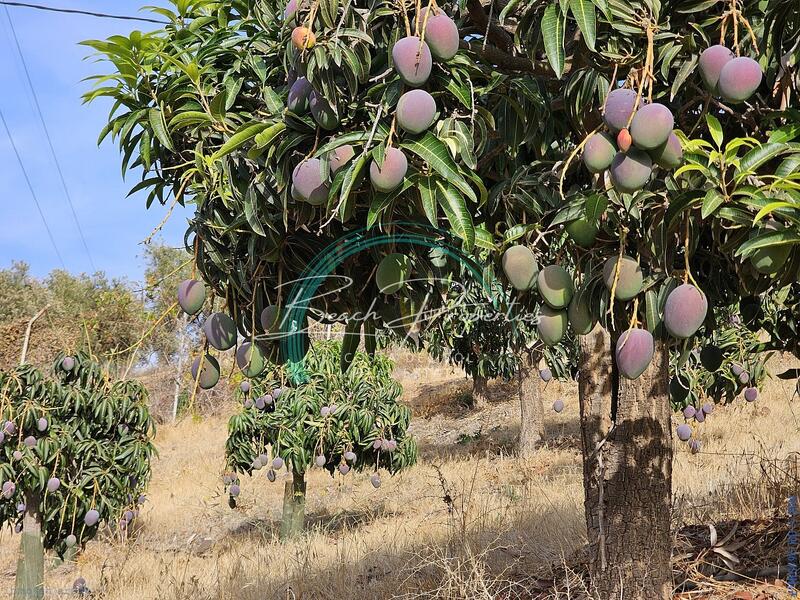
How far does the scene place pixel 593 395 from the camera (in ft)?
9.07

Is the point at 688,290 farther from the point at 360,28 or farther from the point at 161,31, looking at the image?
the point at 161,31

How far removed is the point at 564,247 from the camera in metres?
1.66

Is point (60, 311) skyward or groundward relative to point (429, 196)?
skyward

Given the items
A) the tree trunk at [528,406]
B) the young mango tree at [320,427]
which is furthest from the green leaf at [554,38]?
the tree trunk at [528,406]

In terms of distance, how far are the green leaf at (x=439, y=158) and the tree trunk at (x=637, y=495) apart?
1.40m

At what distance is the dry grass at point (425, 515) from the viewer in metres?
3.88

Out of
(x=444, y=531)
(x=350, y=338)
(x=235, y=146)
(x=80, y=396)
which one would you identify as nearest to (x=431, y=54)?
(x=235, y=146)

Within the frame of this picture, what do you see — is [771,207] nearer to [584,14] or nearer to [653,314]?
[653,314]

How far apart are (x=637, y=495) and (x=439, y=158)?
169 centimetres

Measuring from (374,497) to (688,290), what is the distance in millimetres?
9008

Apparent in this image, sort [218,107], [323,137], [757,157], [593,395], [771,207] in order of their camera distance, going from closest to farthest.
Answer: [771,207]
[757,157]
[323,137]
[218,107]
[593,395]

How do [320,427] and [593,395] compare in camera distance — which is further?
[320,427]

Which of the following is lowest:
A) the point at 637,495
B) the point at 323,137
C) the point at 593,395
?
the point at 637,495

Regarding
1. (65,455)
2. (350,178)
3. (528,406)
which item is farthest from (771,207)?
(528,406)
